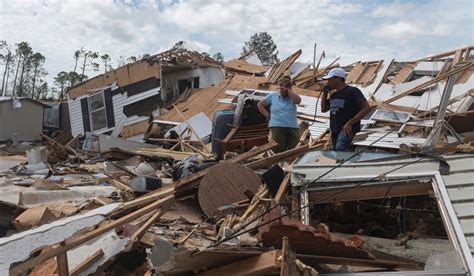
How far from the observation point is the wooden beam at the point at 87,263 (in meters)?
3.45

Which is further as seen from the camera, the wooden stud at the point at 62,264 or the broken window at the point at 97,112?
the broken window at the point at 97,112

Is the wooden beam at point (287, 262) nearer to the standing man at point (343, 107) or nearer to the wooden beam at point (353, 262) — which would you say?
the wooden beam at point (353, 262)

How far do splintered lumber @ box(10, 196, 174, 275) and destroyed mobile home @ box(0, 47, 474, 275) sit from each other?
12mm

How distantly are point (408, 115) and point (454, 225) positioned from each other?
7494mm

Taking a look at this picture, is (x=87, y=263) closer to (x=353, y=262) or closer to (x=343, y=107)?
(x=353, y=262)

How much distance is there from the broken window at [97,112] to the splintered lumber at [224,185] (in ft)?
37.3

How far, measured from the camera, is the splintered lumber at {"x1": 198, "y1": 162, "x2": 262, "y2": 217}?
517cm

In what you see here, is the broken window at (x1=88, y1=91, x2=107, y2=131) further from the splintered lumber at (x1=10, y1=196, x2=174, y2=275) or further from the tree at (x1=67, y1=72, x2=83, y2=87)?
the tree at (x1=67, y1=72, x2=83, y2=87)

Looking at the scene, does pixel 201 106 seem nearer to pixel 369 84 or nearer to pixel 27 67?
pixel 369 84

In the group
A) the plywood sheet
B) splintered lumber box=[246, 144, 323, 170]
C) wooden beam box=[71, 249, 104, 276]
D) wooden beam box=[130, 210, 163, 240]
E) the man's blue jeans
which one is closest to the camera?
wooden beam box=[71, 249, 104, 276]

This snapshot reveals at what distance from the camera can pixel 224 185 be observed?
523 cm

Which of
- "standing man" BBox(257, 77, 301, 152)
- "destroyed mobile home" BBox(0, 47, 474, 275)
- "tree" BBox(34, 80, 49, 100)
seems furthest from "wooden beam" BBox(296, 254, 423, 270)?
"tree" BBox(34, 80, 49, 100)

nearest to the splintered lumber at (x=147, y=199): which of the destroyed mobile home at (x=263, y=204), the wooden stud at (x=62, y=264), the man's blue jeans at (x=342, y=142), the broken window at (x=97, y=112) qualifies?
the destroyed mobile home at (x=263, y=204)

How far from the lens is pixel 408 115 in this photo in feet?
32.9
